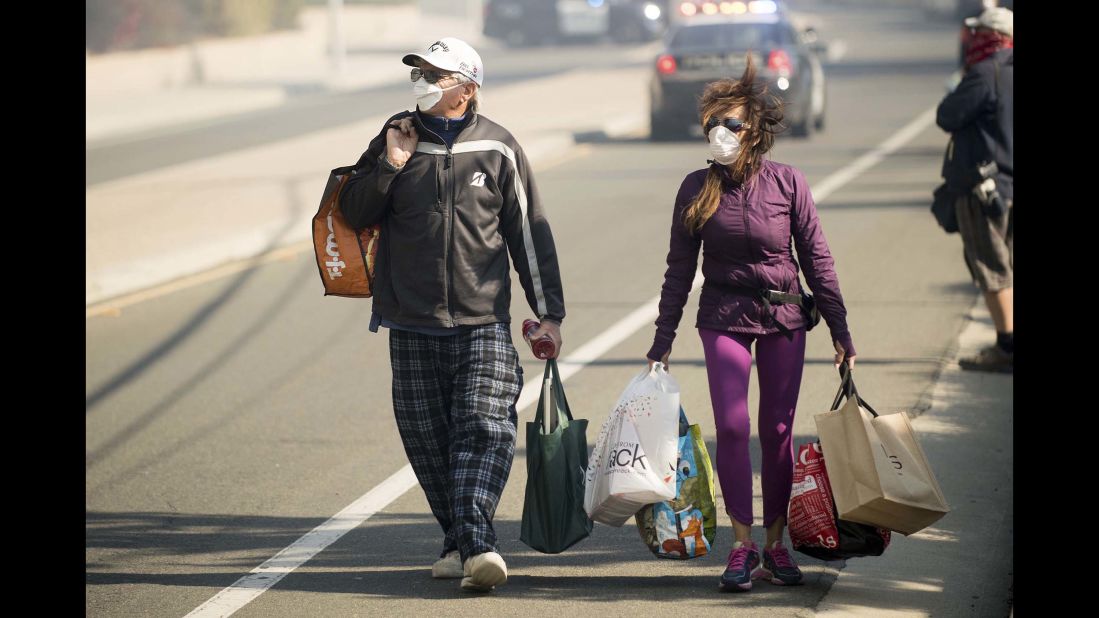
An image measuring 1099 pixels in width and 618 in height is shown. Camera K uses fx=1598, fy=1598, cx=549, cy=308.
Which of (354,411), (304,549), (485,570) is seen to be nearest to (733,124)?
(485,570)

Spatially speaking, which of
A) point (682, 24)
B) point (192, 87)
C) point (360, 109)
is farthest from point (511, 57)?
point (682, 24)

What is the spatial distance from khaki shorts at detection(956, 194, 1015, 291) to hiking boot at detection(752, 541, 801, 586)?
11.1ft

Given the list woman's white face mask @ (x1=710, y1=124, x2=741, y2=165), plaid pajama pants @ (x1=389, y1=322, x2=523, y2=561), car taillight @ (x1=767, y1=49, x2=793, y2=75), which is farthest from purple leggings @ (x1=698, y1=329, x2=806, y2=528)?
car taillight @ (x1=767, y1=49, x2=793, y2=75)

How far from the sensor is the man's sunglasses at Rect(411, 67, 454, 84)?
5465 millimetres

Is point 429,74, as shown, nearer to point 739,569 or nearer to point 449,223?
point 449,223

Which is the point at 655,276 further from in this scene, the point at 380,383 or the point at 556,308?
the point at 556,308

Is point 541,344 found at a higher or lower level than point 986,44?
lower

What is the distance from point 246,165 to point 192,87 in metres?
15.3

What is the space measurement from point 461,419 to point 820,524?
1.28 m

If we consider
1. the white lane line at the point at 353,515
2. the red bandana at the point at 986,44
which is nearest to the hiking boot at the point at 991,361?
the red bandana at the point at 986,44

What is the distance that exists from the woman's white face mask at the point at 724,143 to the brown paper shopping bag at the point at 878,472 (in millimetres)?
904

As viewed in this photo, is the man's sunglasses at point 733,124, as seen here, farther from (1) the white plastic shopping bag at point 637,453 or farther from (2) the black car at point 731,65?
(2) the black car at point 731,65

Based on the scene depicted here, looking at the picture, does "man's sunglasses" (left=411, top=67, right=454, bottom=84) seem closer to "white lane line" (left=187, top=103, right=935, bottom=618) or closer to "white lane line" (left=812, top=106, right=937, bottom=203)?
"white lane line" (left=187, top=103, right=935, bottom=618)

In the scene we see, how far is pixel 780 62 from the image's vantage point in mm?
20062
